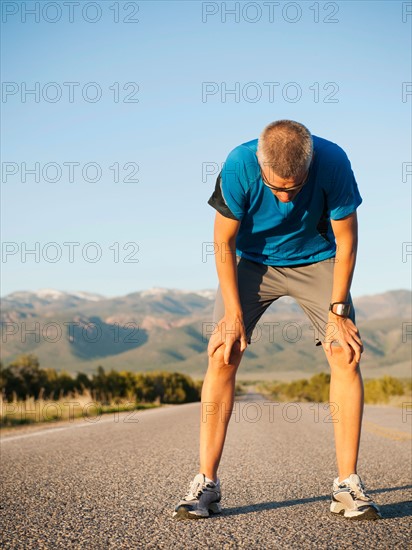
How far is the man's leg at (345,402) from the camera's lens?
12.9 ft

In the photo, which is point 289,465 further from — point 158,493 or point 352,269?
point 352,269

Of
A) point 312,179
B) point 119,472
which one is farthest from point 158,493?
point 312,179

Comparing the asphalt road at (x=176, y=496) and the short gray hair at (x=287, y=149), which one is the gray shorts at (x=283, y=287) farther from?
the asphalt road at (x=176, y=496)

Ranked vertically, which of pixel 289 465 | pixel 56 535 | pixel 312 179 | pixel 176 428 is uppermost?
pixel 312 179

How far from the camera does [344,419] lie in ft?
13.1

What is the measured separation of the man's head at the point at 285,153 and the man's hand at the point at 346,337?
0.95m

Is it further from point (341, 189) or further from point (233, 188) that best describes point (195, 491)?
point (341, 189)

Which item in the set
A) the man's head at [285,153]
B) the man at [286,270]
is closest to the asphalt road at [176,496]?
the man at [286,270]

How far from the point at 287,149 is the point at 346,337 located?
1245 mm

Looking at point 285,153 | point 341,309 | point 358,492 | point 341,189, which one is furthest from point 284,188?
point 358,492

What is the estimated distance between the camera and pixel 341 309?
13.2 feet

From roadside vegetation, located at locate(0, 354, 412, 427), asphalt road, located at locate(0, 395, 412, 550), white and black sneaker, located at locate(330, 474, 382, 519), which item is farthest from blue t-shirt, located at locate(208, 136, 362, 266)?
roadside vegetation, located at locate(0, 354, 412, 427)

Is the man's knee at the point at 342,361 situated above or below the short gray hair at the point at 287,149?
below

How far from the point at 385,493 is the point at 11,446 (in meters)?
4.70
